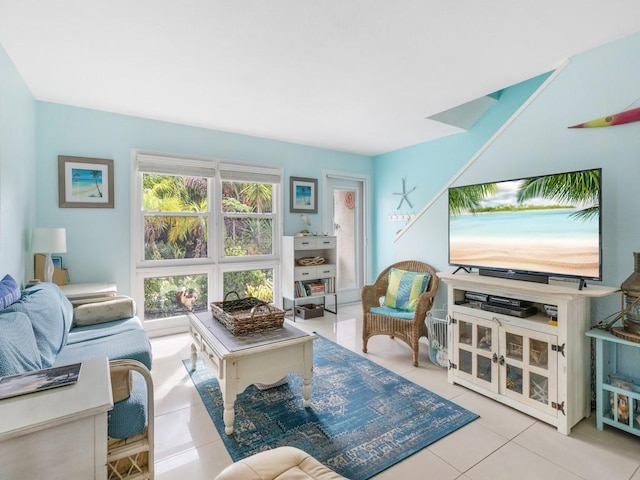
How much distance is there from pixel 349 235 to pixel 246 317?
10.8 ft

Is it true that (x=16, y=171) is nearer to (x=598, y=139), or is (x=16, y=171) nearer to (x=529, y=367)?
(x=529, y=367)

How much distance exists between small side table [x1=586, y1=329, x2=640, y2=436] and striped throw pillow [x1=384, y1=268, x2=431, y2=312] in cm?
133

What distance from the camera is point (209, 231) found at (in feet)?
13.1

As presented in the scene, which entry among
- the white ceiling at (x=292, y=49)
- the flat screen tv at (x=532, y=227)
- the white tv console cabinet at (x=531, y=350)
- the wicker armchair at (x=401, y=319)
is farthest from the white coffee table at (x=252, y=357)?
the white ceiling at (x=292, y=49)

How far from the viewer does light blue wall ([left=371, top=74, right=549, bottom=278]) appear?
3.69 meters

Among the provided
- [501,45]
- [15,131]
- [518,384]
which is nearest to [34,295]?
[15,131]

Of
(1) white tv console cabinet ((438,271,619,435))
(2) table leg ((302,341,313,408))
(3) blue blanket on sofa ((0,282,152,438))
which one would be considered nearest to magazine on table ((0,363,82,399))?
(3) blue blanket on sofa ((0,282,152,438))

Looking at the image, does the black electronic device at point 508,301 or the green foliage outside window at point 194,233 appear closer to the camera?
the black electronic device at point 508,301

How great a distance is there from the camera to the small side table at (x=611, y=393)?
1845mm

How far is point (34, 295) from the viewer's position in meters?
2.05

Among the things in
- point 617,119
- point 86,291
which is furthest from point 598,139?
point 86,291

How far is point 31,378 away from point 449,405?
2.31 metres

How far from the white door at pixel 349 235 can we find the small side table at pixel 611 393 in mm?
3446

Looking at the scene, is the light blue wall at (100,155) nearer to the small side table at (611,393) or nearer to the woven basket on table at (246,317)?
the woven basket on table at (246,317)
